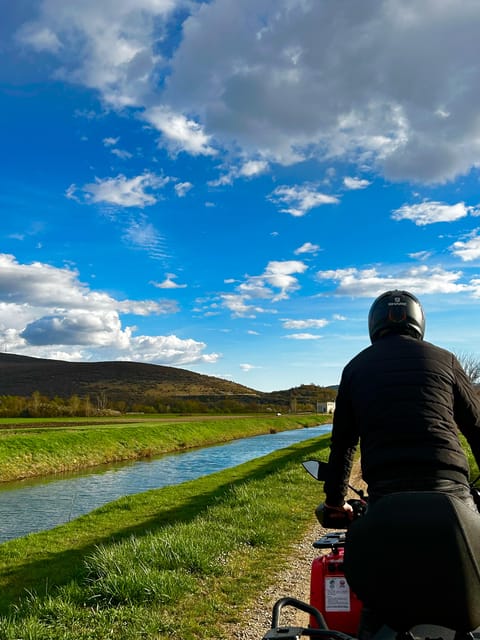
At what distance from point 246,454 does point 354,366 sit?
34.7 m

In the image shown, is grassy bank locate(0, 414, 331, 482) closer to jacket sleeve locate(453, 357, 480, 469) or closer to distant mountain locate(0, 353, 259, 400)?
jacket sleeve locate(453, 357, 480, 469)

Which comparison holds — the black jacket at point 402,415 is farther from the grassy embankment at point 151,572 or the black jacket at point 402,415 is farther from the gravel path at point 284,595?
the grassy embankment at point 151,572

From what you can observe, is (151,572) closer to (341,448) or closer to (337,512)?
(337,512)

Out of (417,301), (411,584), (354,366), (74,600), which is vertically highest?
(417,301)

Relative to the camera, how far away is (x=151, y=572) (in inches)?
259

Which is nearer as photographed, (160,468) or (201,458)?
(160,468)

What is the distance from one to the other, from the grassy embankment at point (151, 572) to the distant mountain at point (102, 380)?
10901 cm

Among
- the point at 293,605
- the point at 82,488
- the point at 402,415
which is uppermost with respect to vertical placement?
the point at 402,415

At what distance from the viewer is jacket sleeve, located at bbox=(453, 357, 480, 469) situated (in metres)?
2.87

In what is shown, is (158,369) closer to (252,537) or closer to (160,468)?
(160,468)

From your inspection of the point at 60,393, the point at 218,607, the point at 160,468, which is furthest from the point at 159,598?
the point at 60,393

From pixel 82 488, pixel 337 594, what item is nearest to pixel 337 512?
pixel 337 594

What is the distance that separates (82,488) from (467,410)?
73.0 feet

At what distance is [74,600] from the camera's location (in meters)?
6.08
